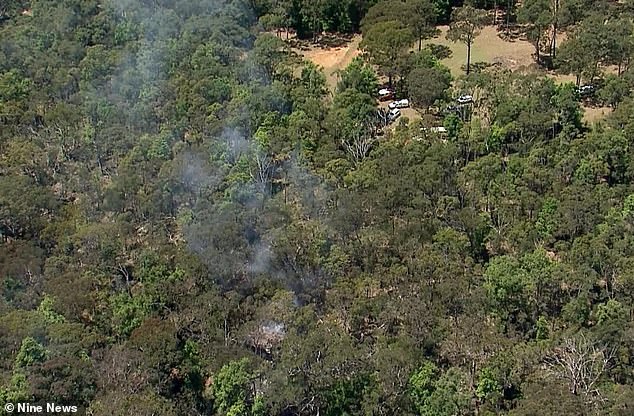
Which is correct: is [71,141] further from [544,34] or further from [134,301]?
[544,34]

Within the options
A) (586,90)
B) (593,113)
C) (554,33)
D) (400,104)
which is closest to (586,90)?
(586,90)

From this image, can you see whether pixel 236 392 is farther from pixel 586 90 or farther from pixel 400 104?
pixel 586 90

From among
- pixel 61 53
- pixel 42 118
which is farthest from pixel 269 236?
pixel 61 53

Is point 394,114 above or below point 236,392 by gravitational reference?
above

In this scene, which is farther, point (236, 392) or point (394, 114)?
point (394, 114)

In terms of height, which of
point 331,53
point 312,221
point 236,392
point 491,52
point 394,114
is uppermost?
point 491,52

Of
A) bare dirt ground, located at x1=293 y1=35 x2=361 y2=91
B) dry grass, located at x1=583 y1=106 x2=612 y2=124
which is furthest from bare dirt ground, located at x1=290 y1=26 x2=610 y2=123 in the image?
Answer: dry grass, located at x1=583 y1=106 x2=612 y2=124

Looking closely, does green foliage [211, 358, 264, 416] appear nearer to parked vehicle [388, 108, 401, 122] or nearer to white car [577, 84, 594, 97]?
parked vehicle [388, 108, 401, 122]
